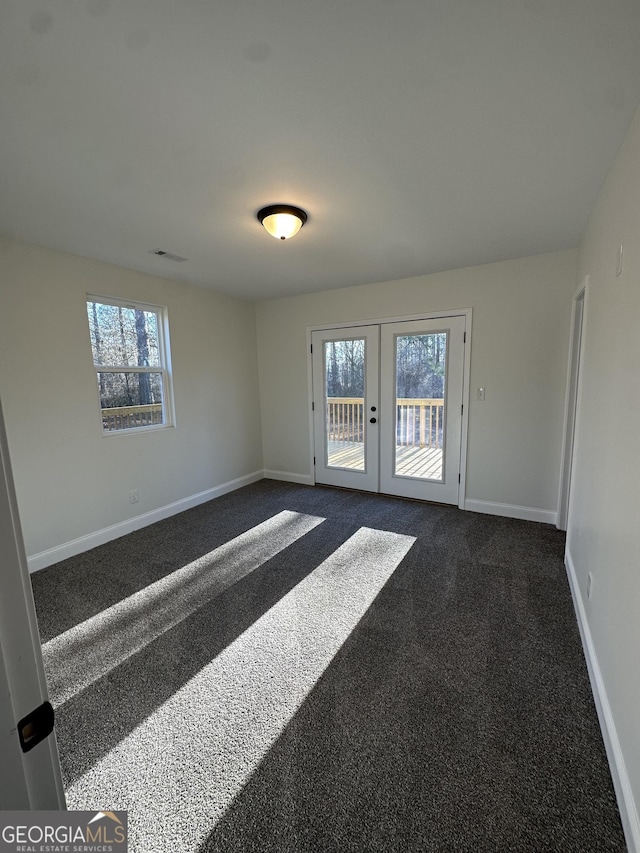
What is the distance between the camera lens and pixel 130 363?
11.4 ft

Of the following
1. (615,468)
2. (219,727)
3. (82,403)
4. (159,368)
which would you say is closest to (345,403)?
(159,368)

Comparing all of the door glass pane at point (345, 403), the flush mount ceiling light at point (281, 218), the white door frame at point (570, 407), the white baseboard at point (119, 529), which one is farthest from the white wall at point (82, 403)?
the white door frame at point (570, 407)

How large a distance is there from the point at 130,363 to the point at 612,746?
3960mm

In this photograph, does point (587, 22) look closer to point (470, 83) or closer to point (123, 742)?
point (470, 83)

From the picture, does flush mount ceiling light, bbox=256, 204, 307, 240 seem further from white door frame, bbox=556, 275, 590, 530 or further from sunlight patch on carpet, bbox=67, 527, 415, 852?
sunlight patch on carpet, bbox=67, 527, 415, 852

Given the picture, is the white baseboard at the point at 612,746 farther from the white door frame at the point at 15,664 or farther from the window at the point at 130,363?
the window at the point at 130,363

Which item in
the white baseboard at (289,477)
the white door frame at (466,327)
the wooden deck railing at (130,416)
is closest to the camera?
the wooden deck railing at (130,416)

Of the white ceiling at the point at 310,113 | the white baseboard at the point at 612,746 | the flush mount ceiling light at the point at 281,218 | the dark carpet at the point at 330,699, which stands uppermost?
the white ceiling at the point at 310,113

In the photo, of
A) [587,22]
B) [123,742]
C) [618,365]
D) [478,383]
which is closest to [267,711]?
[123,742]

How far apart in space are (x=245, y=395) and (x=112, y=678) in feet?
11.2

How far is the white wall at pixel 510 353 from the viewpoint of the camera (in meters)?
3.24

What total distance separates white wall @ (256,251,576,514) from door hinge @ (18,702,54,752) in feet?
12.1

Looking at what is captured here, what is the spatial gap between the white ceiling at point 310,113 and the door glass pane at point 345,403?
5.72 feet

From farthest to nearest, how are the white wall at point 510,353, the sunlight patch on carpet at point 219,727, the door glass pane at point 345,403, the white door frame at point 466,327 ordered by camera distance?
the door glass pane at point 345,403 < the white door frame at point 466,327 < the white wall at point 510,353 < the sunlight patch on carpet at point 219,727
